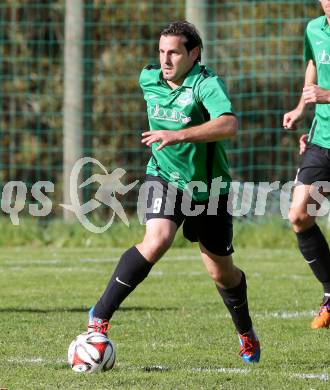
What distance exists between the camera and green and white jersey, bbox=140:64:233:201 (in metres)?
5.48

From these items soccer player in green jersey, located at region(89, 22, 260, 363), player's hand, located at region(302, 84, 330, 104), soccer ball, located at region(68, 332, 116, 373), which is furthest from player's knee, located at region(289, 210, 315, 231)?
soccer ball, located at region(68, 332, 116, 373)

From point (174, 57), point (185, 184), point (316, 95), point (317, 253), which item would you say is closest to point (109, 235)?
point (317, 253)

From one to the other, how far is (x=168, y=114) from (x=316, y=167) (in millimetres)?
1656

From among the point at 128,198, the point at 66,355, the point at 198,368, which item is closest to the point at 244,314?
the point at 198,368

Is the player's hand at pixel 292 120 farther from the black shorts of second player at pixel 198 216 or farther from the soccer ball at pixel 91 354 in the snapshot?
the soccer ball at pixel 91 354

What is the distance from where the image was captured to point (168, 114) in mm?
5527

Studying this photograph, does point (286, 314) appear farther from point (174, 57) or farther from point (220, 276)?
point (174, 57)

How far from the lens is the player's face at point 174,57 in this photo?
5457mm

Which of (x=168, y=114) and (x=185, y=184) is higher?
(x=168, y=114)

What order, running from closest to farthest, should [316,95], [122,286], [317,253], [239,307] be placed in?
[122,286]
[239,307]
[316,95]
[317,253]

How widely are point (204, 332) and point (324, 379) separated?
1590 mm

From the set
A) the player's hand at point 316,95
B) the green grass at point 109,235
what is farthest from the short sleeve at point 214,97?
the green grass at point 109,235

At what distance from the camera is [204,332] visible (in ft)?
21.3

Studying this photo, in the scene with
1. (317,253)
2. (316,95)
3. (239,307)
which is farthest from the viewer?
(317,253)
